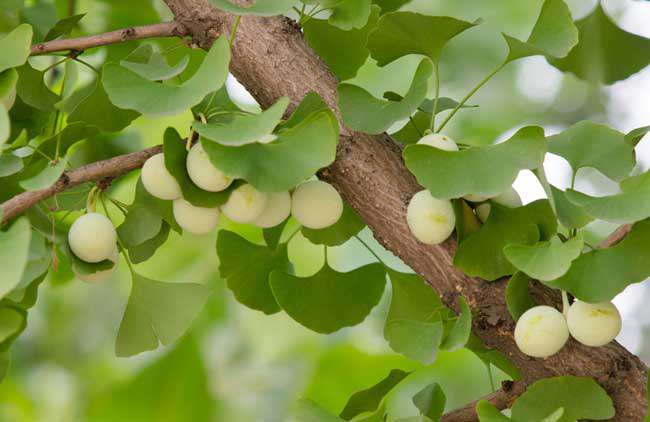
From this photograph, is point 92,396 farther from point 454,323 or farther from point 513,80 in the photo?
point 454,323

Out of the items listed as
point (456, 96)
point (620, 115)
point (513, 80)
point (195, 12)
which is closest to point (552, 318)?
point (195, 12)

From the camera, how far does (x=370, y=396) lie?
23.7 inches

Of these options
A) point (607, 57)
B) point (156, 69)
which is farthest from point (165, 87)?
point (607, 57)

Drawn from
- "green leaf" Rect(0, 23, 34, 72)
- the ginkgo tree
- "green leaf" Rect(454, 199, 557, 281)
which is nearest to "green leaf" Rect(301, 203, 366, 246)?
the ginkgo tree

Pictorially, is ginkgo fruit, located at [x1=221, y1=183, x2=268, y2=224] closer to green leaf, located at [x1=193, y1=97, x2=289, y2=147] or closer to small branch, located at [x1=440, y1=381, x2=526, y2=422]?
green leaf, located at [x1=193, y1=97, x2=289, y2=147]

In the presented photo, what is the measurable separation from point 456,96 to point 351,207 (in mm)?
954

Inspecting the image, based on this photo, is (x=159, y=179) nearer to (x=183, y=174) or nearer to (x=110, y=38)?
(x=183, y=174)

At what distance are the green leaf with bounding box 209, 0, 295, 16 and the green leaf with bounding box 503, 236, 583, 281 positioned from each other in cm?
16

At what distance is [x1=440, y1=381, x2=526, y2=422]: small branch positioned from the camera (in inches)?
22.7

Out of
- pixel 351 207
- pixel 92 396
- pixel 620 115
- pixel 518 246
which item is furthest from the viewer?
pixel 620 115

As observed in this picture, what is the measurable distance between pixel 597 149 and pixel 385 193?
12 centimetres

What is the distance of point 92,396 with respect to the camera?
148 cm

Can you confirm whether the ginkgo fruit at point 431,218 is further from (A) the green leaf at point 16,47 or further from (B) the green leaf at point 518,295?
(A) the green leaf at point 16,47

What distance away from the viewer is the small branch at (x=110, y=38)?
58 centimetres
